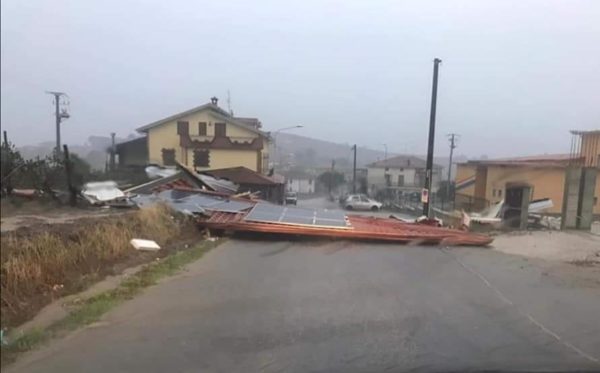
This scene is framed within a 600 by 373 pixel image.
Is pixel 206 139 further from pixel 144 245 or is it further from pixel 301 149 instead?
pixel 301 149

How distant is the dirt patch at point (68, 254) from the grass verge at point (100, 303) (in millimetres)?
167

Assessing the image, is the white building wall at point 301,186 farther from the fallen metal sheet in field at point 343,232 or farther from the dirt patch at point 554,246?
the dirt patch at point 554,246

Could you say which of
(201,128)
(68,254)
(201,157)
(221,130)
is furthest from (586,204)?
(68,254)

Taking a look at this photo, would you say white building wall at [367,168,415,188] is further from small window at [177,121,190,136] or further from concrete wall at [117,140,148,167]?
concrete wall at [117,140,148,167]

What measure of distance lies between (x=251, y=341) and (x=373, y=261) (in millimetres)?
4758

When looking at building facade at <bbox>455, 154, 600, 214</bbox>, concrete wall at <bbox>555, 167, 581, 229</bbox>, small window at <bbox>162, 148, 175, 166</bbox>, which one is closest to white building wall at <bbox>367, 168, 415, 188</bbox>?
building facade at <bbox>455, 154, 600, 214</bbox>

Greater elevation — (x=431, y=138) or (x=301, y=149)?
(x=431, y=138)

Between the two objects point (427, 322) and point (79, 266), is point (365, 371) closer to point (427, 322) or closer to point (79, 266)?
point (427, 322)

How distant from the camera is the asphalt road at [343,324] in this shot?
336 centimetres

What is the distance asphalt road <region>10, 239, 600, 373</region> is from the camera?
11.0 ft

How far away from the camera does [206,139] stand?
9211 mm

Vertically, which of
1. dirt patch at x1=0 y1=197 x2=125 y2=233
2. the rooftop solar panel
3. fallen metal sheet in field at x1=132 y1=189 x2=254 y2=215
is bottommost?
the rooftop solar panel

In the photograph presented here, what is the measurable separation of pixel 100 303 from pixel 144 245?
3300 mm

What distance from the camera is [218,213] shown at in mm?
11844
